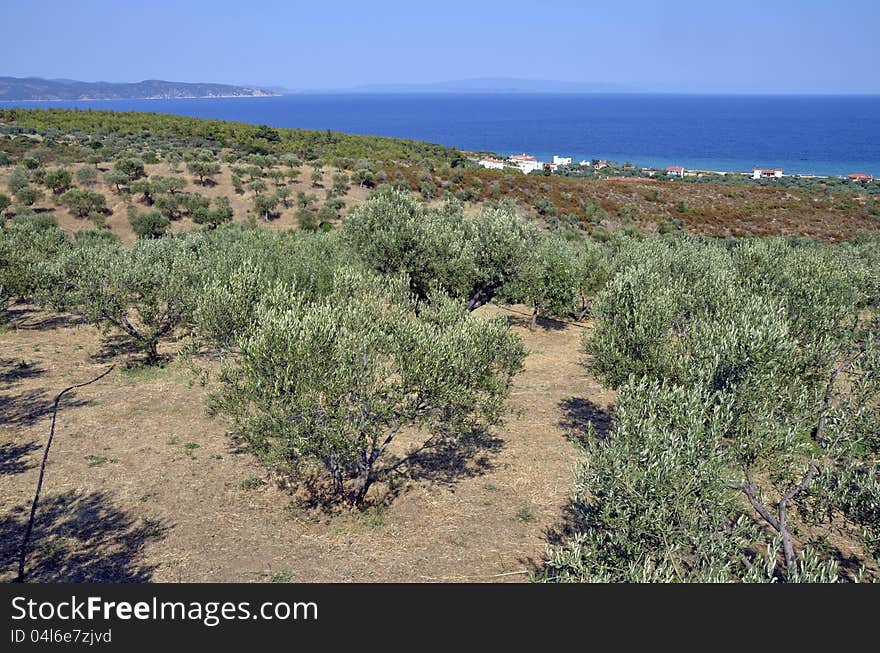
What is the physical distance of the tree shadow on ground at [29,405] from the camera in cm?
2400

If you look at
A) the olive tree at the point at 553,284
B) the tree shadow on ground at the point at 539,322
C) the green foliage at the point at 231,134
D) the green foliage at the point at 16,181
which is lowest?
the tree shadow on ground at the point at 539,322

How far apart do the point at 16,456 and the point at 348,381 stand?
15.4m

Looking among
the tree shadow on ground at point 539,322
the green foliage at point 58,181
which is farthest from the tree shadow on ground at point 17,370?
the green foliage at point 58,181

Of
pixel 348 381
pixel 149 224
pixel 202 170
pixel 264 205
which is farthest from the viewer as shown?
pixel 202 170

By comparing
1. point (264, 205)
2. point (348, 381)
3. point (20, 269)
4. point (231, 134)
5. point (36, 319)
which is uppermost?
point (231, 134)

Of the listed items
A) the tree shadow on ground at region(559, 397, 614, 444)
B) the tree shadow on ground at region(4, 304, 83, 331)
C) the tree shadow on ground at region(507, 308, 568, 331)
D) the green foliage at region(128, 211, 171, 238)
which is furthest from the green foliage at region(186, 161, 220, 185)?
the tree shadow on ground at region(559, 397, 614, 444)

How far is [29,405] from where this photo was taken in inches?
998

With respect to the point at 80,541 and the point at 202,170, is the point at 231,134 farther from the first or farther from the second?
the point at 80,541

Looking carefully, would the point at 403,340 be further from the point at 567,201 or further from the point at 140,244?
the point at 567,201

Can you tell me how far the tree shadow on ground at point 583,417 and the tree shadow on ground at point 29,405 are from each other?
23.5 meters

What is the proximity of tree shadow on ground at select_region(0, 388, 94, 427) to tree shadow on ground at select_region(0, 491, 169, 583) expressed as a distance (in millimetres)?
7481

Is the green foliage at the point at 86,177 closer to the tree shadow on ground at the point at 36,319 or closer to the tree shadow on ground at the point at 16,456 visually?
the tree shadow on ground at the point at 36,319

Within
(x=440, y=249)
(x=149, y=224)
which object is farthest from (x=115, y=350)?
(x=149, y=224)

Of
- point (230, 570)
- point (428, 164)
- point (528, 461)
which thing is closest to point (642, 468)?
point (528, 461)
